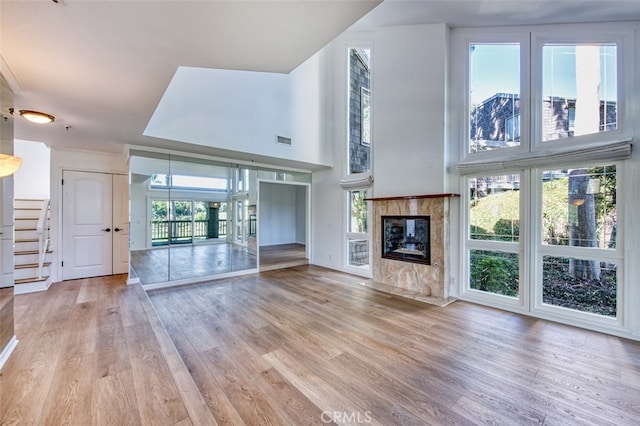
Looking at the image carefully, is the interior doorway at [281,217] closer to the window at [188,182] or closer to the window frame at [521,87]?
the window at [188,182]

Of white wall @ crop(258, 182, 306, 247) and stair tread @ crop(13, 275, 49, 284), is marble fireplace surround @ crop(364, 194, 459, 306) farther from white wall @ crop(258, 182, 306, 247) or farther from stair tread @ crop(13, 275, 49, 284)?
white wall @ crop(258, 182, 306, 247)

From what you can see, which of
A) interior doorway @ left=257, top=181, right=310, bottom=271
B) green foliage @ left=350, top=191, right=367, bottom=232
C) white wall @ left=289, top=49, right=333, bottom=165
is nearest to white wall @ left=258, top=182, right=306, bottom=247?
interior doorway @ left=257, top=181, right=310, bottom=271

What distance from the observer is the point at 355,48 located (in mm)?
6227

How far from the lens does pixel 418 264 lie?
4.70 metres

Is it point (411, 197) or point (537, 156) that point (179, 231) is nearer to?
point (411, 197)

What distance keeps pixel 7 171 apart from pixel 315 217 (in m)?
5.41

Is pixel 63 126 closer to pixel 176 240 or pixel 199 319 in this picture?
pixel 176 240

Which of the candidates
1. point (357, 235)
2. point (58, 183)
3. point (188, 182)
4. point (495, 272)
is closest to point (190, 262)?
point (188, 182)

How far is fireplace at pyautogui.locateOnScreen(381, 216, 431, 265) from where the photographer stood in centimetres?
462

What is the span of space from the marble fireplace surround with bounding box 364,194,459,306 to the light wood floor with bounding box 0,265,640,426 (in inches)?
21.8

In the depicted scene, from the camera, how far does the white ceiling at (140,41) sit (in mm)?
1435

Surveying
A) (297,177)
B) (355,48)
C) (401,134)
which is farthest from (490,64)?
Result: (297,177)

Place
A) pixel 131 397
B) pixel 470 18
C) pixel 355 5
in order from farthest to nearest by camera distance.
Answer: pixel 470 18 < pixel 131 397 < pixel 355 5

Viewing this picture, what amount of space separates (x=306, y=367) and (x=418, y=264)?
2991mm
